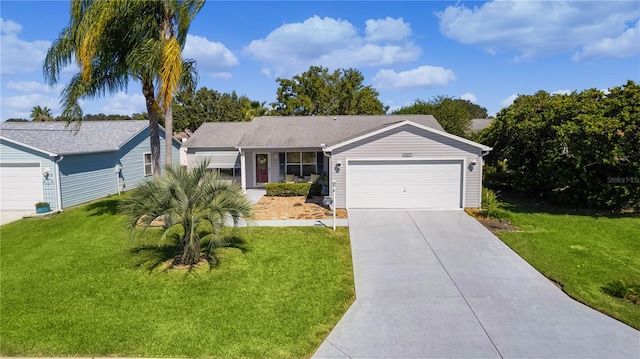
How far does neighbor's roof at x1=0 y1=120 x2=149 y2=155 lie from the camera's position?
16.9m

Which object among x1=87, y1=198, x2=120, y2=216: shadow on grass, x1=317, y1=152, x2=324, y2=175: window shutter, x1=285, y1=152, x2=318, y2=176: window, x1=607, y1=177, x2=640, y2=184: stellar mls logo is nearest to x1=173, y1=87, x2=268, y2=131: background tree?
x1=285, y1=152, x2=318, y2=176: window

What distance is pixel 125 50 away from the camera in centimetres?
1359

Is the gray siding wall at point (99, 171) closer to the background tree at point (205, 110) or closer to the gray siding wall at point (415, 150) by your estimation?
the gray siding wall at point (415, 150)

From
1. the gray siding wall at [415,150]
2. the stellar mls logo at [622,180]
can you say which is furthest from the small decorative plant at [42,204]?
the stellar mls logo at [622,180]

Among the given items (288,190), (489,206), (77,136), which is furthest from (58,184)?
(489,206)

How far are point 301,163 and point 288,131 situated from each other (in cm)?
226

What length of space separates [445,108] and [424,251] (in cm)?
2187

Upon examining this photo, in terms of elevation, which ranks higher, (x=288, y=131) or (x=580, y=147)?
(x=288, y=131)

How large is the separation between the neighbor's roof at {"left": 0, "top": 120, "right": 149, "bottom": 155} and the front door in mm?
7491

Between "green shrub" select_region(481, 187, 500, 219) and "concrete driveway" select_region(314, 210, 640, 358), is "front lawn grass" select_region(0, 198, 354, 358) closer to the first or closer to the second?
"concrete driveway" select_region(314, 210, 640, 358)

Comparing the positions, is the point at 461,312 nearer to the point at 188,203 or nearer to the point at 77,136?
the point at 188,203

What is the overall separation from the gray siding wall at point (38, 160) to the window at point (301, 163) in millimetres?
11066

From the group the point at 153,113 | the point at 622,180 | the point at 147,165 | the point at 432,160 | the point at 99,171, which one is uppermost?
the point at 153,113

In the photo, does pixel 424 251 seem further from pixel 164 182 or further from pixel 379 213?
pixel 164 182
